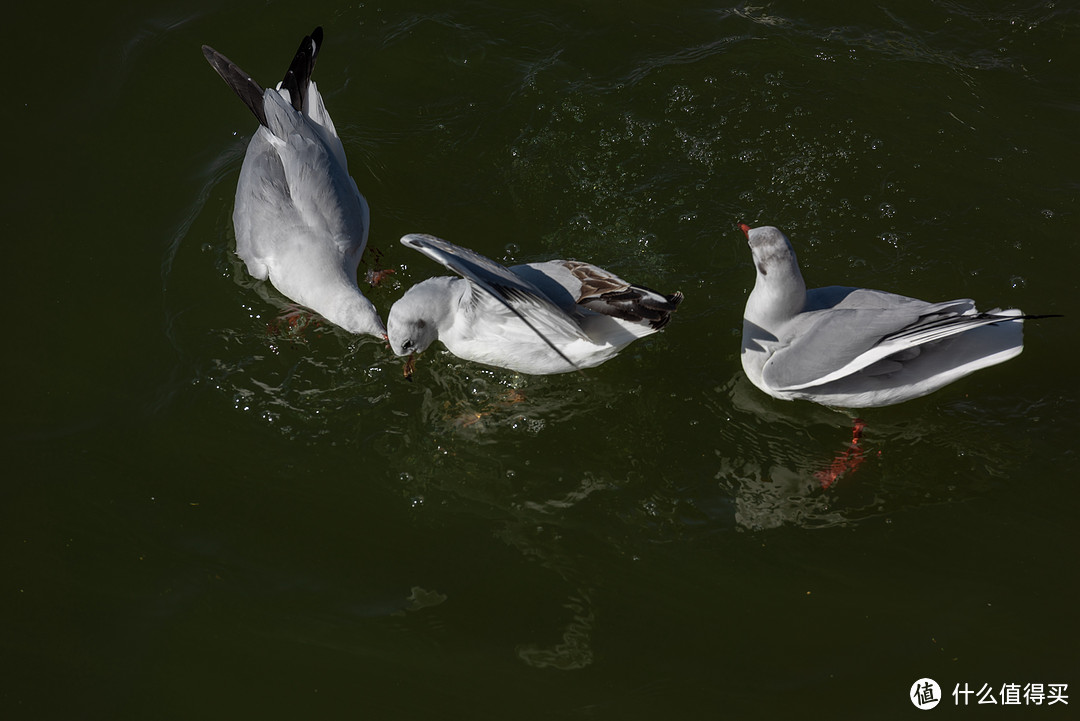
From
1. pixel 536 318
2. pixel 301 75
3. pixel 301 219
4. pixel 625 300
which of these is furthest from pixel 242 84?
pixel 625 300

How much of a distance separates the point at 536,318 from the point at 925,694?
2.42m

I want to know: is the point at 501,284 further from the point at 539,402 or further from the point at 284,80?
the point at 284,80

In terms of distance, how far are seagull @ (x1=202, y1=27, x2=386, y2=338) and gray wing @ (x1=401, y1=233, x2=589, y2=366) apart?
1.01 meters

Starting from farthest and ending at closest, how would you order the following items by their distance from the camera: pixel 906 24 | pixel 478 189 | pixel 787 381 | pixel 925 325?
pixel 906 24, pixel 478 189, pixel 787 381, pixel 925 325

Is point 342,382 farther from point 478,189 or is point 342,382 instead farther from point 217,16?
point 217,16

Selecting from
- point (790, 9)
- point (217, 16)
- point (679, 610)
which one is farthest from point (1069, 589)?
point (217, 16)

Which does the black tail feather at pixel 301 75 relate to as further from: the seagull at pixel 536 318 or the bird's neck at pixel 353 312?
the seagull at pixel 536 318

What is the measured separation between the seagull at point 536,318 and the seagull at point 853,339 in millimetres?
644

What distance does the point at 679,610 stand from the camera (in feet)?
13.0

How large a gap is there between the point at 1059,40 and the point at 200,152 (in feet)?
19.8

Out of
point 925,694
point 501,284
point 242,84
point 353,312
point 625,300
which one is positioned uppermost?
point 242,84

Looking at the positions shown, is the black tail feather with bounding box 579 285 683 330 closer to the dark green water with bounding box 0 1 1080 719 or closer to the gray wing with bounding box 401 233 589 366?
the gray wing with bounding box 401 233 589 366

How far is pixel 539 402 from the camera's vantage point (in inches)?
189

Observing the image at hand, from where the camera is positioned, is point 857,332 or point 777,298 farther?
point 777,298
